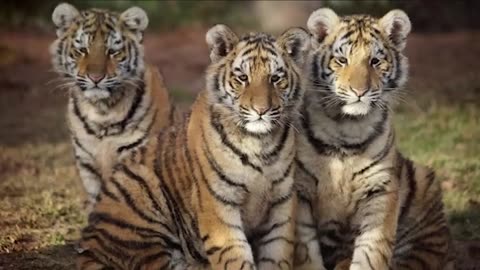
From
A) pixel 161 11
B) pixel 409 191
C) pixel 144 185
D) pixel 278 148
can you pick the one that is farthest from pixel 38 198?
pixel 161 11

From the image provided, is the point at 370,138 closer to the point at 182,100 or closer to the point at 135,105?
the point at 135,105

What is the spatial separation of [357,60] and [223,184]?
2.96ft

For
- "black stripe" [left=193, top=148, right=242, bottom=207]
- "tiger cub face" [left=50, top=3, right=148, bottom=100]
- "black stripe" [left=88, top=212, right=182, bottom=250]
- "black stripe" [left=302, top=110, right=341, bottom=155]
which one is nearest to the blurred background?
"black stripe" [left=88, top=212, right=182, bottom=250]

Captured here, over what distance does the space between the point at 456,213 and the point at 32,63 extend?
7699mm

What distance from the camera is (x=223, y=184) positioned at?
16.5 feet

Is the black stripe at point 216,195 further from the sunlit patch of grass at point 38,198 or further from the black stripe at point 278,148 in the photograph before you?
the sunlit patch of grass at point 38,198

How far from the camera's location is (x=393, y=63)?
5.39m

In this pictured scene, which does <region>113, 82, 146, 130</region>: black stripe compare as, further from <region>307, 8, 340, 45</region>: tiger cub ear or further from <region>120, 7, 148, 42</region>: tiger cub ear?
<region>307, 8, 340, 45</region>: tiger cub ear

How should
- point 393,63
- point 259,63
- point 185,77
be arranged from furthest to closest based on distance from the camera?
point 185,77 → point 393,63 → point 259,63

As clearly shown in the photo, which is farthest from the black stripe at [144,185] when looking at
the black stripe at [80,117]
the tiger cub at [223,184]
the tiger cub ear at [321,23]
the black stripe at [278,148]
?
the tiger cub ear at [321,23]

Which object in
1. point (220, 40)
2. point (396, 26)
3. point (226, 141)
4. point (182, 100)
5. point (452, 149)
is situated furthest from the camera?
point (182, 100)

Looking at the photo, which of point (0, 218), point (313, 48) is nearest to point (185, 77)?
point (0, 218)

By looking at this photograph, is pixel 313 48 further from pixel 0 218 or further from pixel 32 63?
pixel 32 63

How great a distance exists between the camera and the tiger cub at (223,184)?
5.01 m
